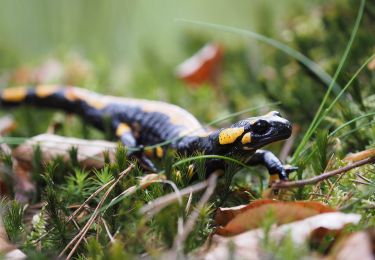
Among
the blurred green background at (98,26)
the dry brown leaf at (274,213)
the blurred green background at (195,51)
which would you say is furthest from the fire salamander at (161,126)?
the blurred green background at (98,26)

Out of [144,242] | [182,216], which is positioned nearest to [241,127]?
[182,216]

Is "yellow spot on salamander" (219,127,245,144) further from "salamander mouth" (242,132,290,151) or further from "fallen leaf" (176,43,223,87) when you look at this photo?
"fallen leaf" (176,43,223,87)

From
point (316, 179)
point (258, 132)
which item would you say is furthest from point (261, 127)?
point (316, 179)

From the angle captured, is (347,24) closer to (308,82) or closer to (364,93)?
(308,82)

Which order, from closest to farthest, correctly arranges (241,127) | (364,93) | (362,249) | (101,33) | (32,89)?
(362,249), (241,127), (364,93), (32,89), (101,33)

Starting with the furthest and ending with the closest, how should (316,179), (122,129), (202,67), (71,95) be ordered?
(202,67), (71,95), (122,129), (316,179)

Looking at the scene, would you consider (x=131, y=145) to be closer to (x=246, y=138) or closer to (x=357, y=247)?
(x=246, y=138)

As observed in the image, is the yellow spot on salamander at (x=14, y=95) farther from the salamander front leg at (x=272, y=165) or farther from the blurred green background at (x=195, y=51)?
the salamander front leg at (x=272, y=165)
